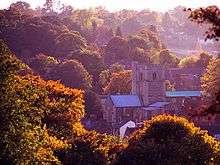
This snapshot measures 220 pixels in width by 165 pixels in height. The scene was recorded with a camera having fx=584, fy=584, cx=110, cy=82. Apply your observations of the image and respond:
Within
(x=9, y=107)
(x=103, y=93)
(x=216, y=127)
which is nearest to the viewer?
(x=9, y=107)

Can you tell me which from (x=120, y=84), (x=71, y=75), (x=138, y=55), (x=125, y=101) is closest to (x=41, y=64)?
(x=71, y=75)

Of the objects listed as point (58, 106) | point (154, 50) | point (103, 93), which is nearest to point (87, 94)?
point (103, 93)

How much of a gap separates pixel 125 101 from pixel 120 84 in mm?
12388

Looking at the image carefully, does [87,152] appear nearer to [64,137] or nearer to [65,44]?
[64,137]

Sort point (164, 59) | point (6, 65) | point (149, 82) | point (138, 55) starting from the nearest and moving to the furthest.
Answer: point (6, 65)
point (149, 82)
point (138, 55)
point (164, 59)

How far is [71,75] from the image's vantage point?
81.5 meters

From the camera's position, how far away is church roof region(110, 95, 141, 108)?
7606cm

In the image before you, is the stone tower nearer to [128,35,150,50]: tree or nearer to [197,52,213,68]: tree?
[197,52,213,68]: tree

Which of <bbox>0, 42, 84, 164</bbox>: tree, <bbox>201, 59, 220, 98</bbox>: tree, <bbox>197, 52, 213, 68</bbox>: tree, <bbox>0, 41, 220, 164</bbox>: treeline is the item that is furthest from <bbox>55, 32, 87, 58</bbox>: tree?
<bbox>0, 42, 84, 164</bbox>: tree

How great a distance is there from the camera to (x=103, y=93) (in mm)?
89812

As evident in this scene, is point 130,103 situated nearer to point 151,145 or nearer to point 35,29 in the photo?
point 35,29

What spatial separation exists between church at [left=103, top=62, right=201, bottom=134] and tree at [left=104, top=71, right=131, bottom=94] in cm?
907

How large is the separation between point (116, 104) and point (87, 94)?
4011mm

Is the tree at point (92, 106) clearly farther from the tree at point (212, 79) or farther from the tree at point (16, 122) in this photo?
the tree at point (16, 122)
